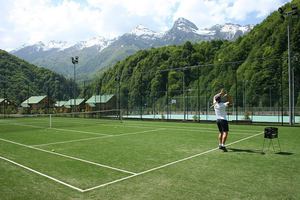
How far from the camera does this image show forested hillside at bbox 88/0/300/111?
133ft

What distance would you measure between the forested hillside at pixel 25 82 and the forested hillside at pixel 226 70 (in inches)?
369

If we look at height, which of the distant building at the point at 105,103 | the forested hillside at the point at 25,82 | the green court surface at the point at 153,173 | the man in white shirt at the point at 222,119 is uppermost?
the forested hillside at the point at 25,82

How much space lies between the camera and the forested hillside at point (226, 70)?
A: 4066 cm

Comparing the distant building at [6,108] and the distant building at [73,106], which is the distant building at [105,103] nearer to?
the distant building at [73,106]

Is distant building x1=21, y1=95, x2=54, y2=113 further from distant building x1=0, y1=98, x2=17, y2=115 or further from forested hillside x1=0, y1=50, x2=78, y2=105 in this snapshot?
distant building x1=0, y1=98, x2=17, y2=115

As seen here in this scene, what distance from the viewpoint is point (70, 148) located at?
10.8 meters

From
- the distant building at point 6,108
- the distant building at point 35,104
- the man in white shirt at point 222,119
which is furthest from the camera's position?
the distant building at point 35,104

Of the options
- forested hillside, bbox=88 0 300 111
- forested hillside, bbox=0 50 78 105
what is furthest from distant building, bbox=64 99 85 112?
forested hillside, bbox=88 0 300 111

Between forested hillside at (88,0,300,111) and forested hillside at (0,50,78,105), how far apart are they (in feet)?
30.7

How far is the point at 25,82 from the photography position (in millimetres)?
65562

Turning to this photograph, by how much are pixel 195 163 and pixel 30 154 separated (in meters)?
5.48

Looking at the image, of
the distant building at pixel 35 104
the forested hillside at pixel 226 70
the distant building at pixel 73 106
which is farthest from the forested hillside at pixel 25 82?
the forested hillside at pixel 226 70

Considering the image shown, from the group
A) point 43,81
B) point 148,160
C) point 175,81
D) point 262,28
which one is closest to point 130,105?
point 175,81

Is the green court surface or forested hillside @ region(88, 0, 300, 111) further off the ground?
forested hillside @ region(88, 0, 300, 111)
